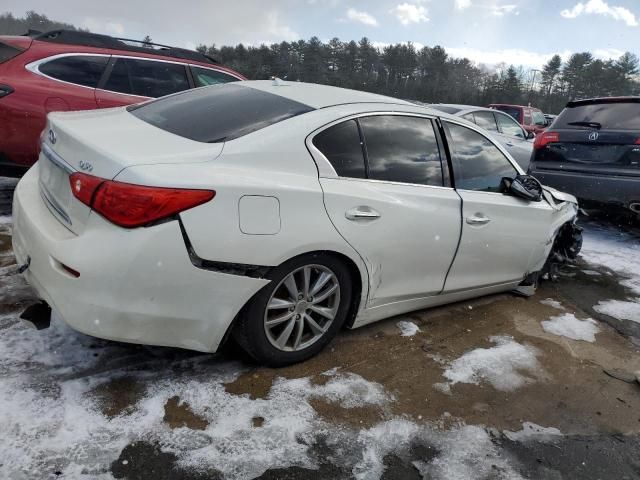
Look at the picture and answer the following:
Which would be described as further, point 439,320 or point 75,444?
point 439,320

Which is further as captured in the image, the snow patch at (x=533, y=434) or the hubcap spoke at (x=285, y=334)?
the hubcap spoke at (x=285, y=334)

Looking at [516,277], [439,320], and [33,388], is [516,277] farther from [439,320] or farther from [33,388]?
[33,388]

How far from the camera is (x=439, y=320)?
3.60m

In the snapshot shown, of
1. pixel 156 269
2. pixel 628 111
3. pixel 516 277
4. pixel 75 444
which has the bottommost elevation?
pixel 75 444

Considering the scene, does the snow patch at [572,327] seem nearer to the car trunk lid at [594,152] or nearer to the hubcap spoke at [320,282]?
the hubcap spoke at [320,282]

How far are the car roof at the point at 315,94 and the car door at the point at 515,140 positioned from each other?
617 cm

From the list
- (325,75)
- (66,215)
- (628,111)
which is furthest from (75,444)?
(325,75)

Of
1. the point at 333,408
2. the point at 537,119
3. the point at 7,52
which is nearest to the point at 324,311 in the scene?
the point at 333,408

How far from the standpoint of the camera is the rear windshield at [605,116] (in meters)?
5.61

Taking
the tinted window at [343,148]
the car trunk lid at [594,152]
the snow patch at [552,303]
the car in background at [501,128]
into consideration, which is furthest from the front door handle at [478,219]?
the car in background at [501,128]

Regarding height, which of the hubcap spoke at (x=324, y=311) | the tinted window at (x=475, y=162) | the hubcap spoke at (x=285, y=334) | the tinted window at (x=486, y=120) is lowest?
the hubcap spoke at (x=285, y=334)

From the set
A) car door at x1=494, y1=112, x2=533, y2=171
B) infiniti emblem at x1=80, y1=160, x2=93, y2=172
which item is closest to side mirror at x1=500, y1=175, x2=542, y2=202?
infiniti emblem at x1=80, y1=160, x2=93, y2=172

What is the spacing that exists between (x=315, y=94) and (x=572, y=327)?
2511 mm

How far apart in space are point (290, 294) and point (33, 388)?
4.14 feet
